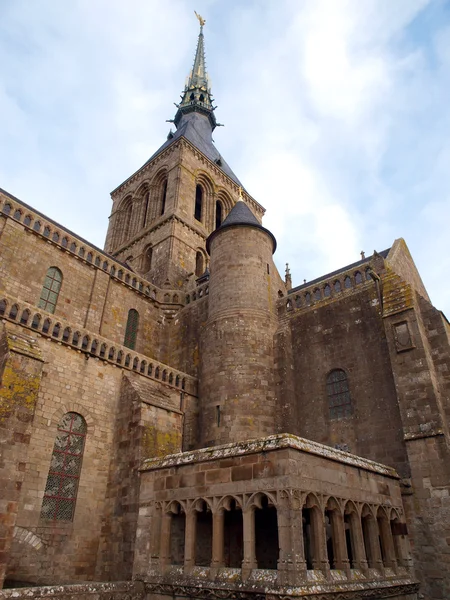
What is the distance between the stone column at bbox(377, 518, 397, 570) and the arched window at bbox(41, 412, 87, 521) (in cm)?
852

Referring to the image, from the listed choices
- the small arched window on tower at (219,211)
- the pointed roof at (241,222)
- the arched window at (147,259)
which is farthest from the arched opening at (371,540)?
the small arched window on tower at (219,211)

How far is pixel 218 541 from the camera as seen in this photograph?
8164 millimetres

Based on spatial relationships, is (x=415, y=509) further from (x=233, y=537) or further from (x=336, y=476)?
A: (x=233, y=537)

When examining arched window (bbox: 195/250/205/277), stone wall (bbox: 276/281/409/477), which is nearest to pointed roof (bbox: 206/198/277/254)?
stone wall (bbox: 276/281/409/477)

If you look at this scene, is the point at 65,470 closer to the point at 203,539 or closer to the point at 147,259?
the point at 203,539

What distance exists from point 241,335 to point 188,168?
17.2m

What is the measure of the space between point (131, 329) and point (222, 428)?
774 cm

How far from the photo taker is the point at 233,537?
393 inches

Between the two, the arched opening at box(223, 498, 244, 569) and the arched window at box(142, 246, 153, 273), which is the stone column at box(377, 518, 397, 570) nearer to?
the arched opening at box(223, 498, 244, 569)

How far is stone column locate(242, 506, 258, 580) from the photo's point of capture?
7523mm

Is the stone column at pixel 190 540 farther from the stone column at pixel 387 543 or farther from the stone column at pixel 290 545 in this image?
the stone column at pixel 387 543

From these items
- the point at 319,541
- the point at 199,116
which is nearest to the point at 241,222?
the point at 319,541

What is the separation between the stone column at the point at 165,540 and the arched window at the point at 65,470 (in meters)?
4.88

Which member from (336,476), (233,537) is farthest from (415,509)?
(233,537)
